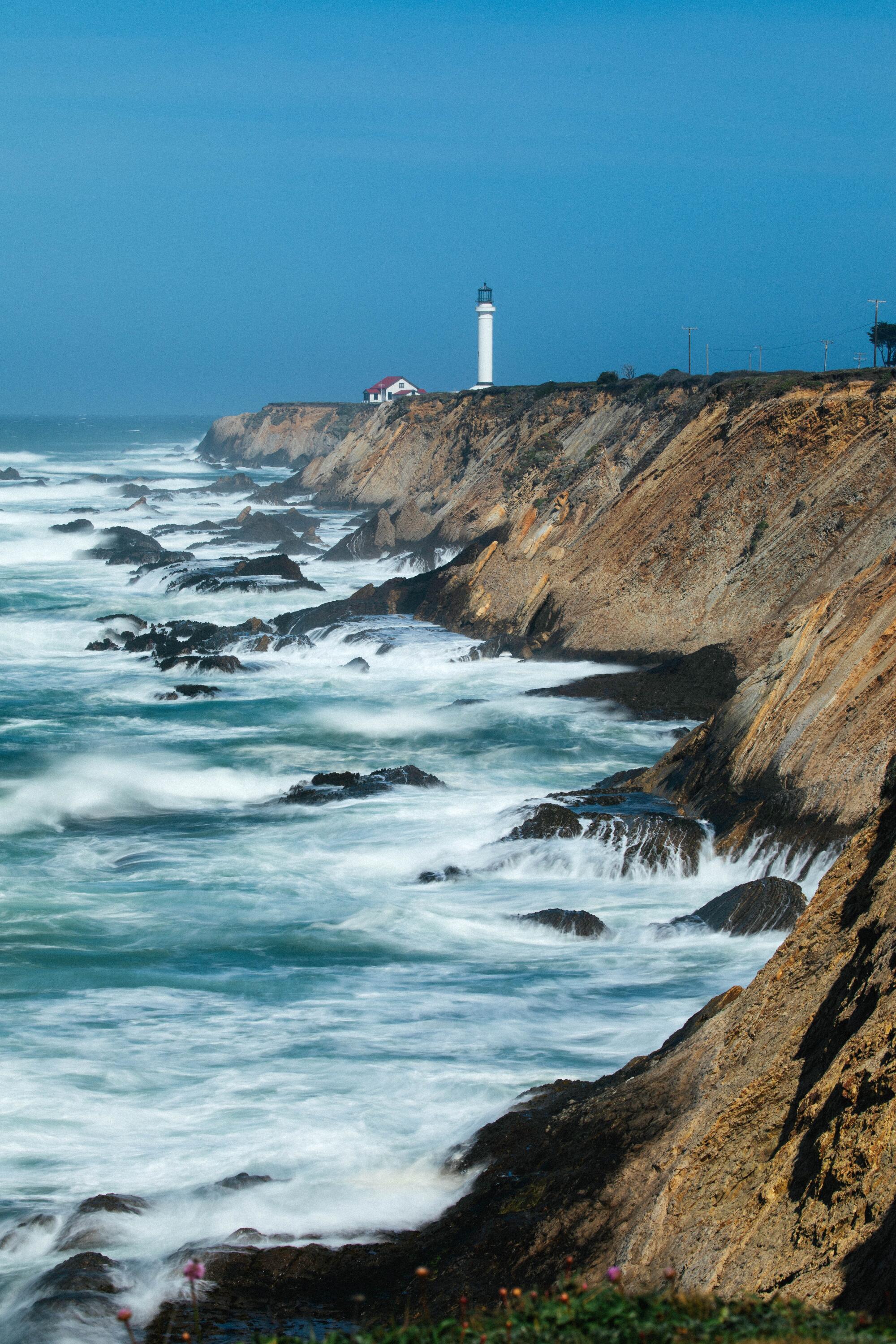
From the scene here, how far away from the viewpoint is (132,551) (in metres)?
47.8

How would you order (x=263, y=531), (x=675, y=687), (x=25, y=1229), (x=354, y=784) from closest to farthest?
(x=25, y=1229) < (x=354, y=784) < (x=675, y=687) < (x=263, y=531)

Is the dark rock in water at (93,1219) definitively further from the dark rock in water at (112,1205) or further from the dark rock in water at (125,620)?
the dark rock in water at (125,620)

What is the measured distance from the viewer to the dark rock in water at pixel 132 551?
46344 millimetres

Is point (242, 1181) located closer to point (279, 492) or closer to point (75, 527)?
point (75, 527)

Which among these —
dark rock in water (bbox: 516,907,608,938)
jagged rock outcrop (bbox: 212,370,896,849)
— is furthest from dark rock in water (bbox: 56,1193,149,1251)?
jagged rock outcrop (bbox: 212,370,896,849)

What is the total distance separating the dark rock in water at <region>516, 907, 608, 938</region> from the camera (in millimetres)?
12641

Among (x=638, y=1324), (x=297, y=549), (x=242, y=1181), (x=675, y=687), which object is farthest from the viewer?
(x=297, y=549)

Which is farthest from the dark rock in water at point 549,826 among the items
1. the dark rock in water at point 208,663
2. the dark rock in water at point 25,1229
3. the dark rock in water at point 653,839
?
Answer: the dark rock in water at point 208,663

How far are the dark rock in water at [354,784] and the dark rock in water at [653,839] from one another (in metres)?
3.99

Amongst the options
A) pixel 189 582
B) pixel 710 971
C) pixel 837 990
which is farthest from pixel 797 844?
pixel 189 582

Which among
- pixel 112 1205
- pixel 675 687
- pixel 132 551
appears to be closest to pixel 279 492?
pixel 132 551

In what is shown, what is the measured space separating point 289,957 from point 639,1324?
8.44 metres

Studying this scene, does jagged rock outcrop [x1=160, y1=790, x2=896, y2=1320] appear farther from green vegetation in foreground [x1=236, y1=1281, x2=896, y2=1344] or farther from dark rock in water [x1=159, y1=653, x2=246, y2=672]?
dark rock in water [x1=159, y1=653, x2=246, y2=672]

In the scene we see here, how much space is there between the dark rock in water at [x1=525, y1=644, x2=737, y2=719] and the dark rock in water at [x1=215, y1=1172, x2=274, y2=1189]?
49.3 feet
